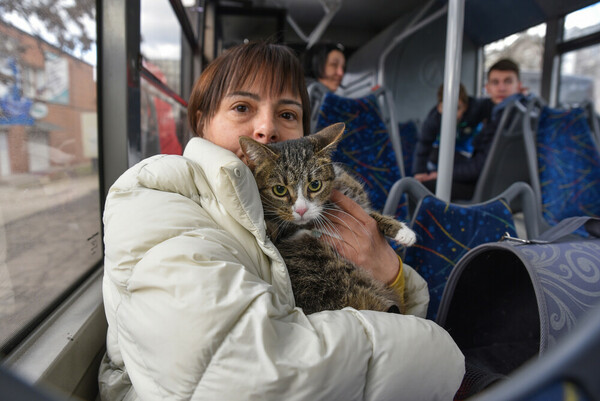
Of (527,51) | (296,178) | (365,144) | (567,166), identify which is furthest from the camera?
(527,51)

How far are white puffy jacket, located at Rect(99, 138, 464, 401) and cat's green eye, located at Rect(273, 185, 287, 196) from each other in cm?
44

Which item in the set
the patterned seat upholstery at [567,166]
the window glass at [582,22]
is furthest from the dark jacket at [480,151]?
the window glass at [582,22]

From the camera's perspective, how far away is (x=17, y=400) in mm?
224

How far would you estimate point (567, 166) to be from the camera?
107 inches

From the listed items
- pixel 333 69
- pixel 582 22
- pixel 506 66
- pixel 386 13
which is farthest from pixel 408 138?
pixel 386 13

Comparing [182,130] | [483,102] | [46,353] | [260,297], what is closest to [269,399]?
[260,297]

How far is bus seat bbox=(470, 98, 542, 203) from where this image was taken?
2830 millimetres

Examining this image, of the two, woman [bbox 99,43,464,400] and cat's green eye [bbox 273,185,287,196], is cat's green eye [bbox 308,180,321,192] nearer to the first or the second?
cat's green eye [bbox 273,185,287,196]

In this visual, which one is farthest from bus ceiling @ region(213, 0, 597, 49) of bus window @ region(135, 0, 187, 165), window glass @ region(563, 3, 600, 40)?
bus window @ region(135, 0, 187, 165)

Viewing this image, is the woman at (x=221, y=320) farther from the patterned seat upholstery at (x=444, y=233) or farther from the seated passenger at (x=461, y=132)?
the seated passenger at (x=461, y=132)

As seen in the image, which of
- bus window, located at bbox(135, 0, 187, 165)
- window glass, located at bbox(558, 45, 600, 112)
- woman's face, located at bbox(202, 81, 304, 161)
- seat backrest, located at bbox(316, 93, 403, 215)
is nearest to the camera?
woman's face, located at bbox(202, 81, 304, 161)

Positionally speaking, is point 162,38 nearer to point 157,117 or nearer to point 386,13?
point 157,117

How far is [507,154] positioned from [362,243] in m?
2.57

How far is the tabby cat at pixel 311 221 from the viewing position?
0.87 m
